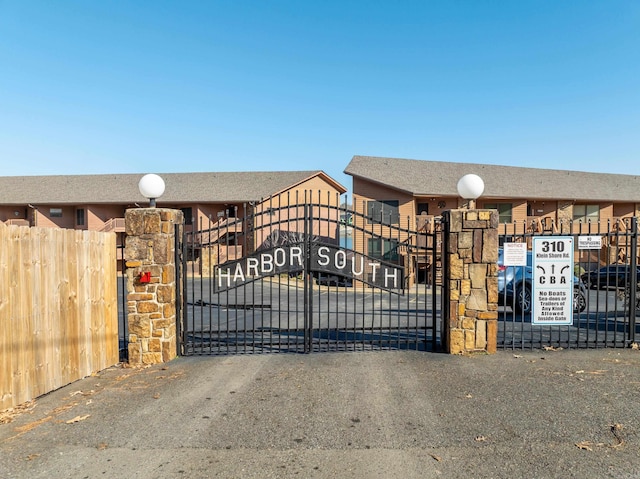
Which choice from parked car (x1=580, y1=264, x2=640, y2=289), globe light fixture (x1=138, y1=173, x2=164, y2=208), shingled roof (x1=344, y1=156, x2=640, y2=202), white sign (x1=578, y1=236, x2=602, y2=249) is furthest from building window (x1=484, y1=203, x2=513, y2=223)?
globe light fixture (x1=138, y1=173, x2=164, y2=208)

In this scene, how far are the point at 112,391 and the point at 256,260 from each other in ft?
9.81

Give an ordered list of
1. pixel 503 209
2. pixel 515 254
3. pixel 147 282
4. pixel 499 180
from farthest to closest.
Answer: pixel 499 180 < pixel 503 209 < pixel 515 254 < pixel 147 282

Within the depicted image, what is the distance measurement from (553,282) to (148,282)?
7214 mm

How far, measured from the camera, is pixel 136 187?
36281 millimetres

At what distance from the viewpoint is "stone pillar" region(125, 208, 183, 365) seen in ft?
22.0

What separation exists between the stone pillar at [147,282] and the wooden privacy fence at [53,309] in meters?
0.41

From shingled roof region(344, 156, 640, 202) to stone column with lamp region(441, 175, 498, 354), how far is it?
21438mm

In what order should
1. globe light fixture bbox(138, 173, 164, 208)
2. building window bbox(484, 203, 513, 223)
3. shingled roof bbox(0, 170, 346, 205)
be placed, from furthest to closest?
shingled roof bbox(0, 170, 346, 205) < building window bbox(484, 203, 513, 223) < globe light fixture bbox(138, 173, 164, 208)

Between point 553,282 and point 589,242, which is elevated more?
point 589,242

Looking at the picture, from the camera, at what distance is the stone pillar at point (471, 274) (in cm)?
694

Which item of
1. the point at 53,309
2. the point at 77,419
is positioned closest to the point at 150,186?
the point at 53,309

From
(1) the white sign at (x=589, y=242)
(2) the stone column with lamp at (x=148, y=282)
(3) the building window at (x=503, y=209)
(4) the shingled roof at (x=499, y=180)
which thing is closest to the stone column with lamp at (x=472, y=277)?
(1) the white sign at (x=589, y=242)

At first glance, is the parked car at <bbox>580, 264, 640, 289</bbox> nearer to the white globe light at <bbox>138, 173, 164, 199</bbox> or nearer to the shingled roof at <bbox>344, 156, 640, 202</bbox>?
the white globe light at <bbox>138, 173, 164, 199</bbox>

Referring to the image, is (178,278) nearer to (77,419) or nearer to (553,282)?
(77,419)
